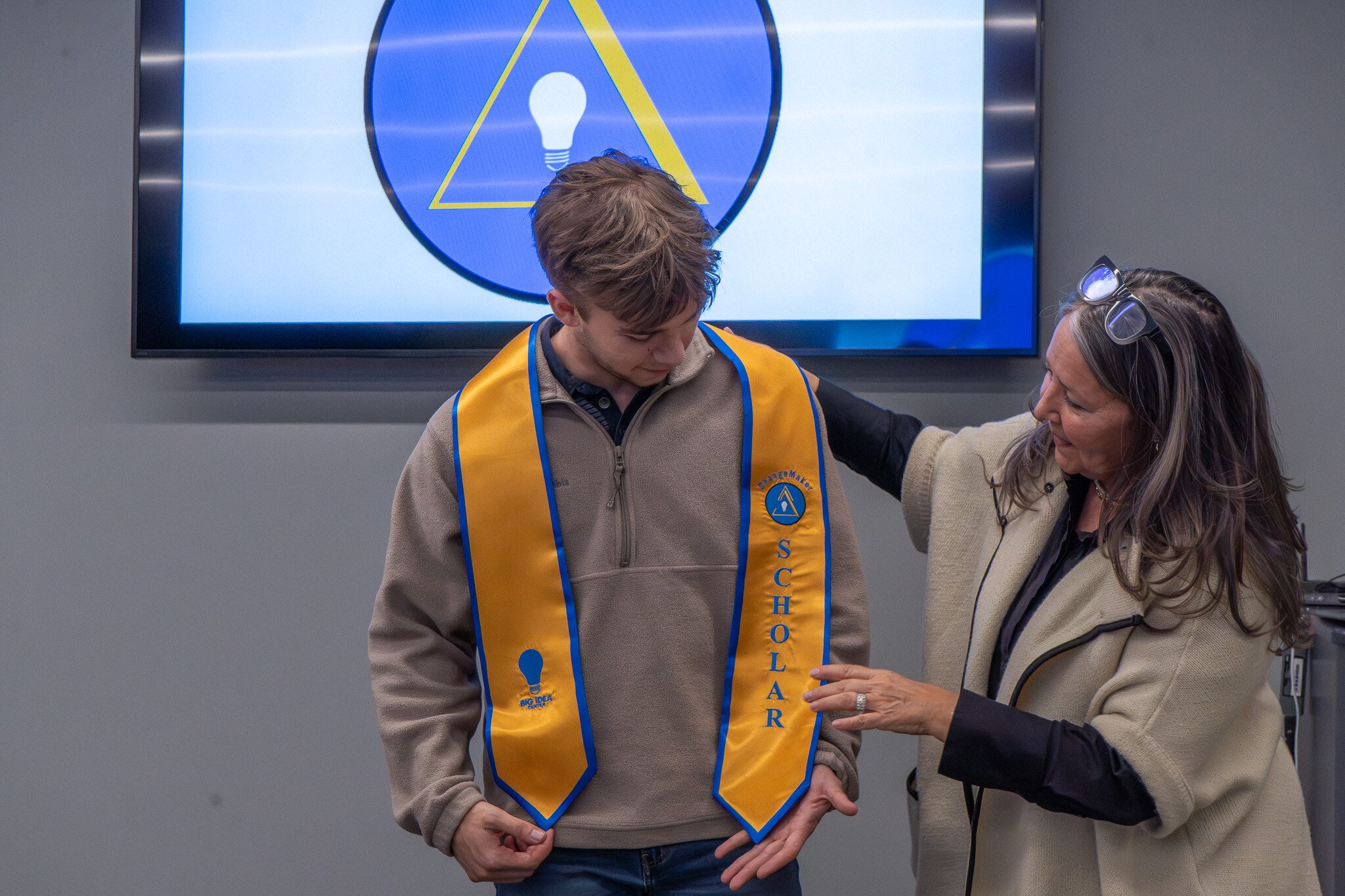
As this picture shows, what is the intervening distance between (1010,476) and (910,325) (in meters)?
0.64

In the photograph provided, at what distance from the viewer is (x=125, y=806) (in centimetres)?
231

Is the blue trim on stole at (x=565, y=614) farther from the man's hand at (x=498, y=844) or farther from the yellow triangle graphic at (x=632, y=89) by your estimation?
the yellow triangle graphic at (x=632, y=89)

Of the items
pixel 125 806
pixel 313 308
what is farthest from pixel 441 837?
pixel 125 806

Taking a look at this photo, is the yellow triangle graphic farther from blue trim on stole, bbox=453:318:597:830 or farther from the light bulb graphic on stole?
the light bulb graphic on stole

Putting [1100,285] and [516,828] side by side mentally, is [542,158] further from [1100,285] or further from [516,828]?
[516,828]

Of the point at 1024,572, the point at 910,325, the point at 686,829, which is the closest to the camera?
the point at 686,829

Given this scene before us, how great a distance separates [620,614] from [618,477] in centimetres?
17

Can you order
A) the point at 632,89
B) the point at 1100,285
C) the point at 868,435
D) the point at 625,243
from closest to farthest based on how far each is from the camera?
the point at 625,243 → the point at 1100,285 → the point at 868,435 → the point at 632,89

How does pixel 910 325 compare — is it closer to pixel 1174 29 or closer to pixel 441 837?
pixel 1174 29

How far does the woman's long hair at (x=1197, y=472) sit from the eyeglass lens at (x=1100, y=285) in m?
0.02

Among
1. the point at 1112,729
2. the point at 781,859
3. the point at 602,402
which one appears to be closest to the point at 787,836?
the point at 781,859

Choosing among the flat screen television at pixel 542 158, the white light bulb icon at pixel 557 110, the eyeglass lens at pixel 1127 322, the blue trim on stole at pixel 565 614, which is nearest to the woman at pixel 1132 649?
the eyeglass lens at pixel 1127 322

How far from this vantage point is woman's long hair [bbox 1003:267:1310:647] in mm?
1281

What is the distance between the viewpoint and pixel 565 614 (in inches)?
49.7
